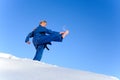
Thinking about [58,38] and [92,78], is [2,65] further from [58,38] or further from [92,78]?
[58,38]

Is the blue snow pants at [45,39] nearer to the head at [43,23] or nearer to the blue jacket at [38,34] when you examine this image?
the blue jacket at [38,34]

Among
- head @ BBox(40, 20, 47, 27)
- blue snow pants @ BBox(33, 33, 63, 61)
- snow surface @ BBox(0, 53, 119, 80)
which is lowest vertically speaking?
snow surface @ BBox(0, 53, 119, 80)

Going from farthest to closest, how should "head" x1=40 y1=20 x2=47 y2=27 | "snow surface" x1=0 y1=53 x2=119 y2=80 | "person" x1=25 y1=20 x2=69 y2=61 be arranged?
"head" x1=40 y1=20 x2=47 y2=27, "person" x1=25 y1=20 x2=69 y2=61, "snow surface" x1=0 y1=53 x2=119 y2=80

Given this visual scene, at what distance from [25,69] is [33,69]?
0.34 feet

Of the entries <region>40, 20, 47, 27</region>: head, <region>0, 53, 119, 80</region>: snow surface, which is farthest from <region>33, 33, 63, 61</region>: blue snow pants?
<region>0, 53, 119, 80</region>: snow surface

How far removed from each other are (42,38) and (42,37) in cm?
2

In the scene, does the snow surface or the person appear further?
the person

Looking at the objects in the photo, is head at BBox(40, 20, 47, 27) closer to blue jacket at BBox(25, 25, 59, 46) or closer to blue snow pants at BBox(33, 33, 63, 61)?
blue jacket at BBox(25, 25, 59, 46)

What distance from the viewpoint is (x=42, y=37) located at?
6.21m

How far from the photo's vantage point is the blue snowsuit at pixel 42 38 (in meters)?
6.19

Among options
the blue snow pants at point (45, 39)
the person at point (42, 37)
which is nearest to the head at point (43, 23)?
the person at point (42, 37)

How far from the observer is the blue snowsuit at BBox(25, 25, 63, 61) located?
20.3 feet

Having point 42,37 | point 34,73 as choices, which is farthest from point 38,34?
point 34,73

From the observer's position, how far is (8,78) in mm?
2893
